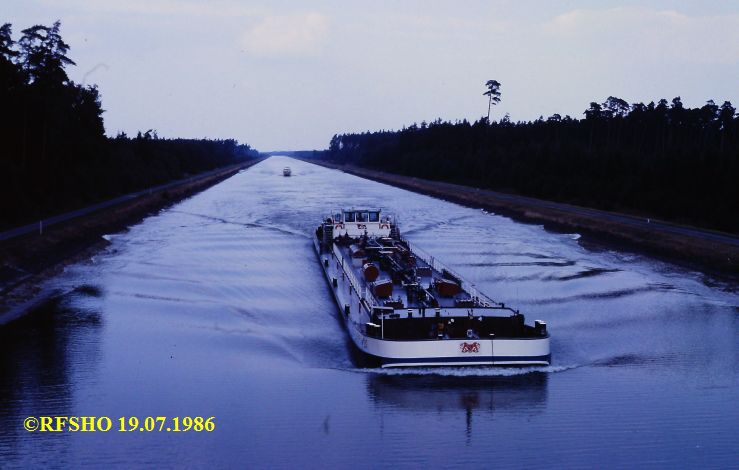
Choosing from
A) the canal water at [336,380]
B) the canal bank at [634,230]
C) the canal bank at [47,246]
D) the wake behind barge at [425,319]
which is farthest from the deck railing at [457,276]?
the canal bank at [47,246]

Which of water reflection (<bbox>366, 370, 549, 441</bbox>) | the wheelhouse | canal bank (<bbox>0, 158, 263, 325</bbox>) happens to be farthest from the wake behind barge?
canal bank (<bbox>0, 158, 263, 325</bbox>)

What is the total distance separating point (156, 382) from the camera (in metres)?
19.3

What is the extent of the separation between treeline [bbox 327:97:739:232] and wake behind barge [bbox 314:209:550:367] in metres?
27.7

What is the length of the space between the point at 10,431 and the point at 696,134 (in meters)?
117

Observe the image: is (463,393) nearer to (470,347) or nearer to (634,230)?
(470,347)

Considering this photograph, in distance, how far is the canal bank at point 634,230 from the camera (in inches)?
1521

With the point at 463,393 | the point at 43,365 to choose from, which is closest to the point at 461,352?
the point at 463,393

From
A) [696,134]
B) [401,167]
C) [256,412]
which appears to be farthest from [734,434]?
[401,167]

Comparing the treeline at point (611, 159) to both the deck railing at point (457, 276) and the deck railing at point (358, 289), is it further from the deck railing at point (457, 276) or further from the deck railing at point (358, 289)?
the deck railing at point (358, 289)

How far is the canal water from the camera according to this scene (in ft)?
49.6

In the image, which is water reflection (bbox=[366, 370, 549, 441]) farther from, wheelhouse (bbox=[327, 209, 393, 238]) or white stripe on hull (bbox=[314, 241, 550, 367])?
wheelhouse (bbox=[327, 209, 393, 238])

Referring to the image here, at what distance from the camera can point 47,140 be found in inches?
2311

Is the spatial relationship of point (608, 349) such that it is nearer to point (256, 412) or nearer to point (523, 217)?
point (256, 412)

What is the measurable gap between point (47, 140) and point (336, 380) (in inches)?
1867
